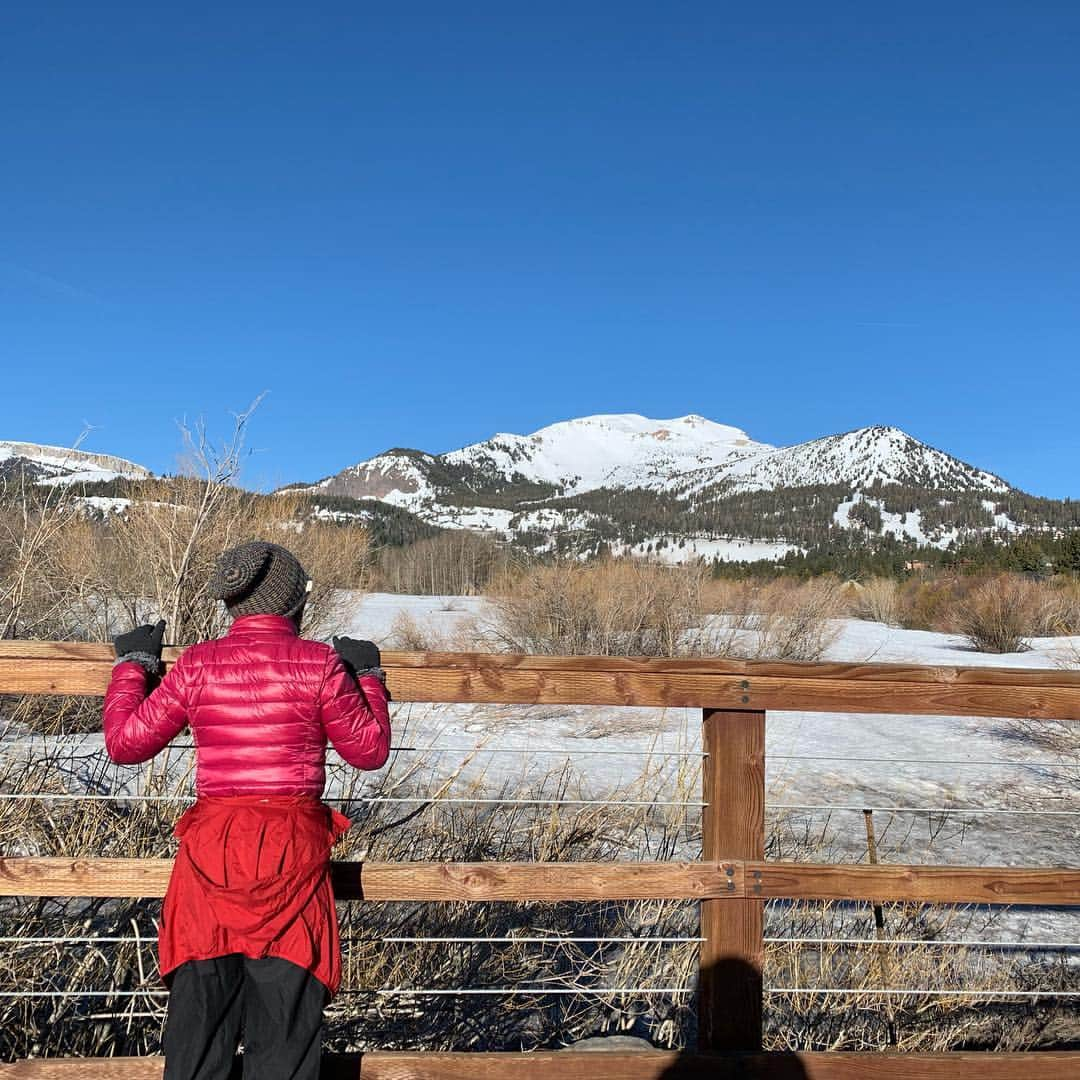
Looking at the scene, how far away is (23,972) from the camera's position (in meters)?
3.26

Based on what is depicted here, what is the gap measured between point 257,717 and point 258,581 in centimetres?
34

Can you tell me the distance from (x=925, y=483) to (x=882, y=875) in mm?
205265

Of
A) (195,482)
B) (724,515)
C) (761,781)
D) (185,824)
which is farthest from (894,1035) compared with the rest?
(724,515)

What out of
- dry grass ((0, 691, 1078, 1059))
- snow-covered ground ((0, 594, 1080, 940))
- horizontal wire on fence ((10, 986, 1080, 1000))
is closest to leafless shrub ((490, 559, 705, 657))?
snow-covered ground ((0, 594, 1080, 940))

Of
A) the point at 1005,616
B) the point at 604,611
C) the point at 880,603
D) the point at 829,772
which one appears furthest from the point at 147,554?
the point at 880,603

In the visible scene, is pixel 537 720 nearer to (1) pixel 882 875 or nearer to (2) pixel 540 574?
(2) pixel 540 574

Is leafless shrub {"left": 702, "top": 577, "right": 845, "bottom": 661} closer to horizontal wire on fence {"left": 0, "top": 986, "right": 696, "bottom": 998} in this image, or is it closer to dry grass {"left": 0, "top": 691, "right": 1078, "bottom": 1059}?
dry grass {"left": 0, "top": 691, "right": 1078, "bottom": 1059}

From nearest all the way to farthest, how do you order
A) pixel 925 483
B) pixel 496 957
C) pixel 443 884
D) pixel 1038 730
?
pixel 443 884
pixel 496 957
pixel 1038 730
pixel 925 483

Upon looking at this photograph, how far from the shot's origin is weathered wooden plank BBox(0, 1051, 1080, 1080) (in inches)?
90.4

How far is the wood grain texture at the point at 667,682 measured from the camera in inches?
96.5

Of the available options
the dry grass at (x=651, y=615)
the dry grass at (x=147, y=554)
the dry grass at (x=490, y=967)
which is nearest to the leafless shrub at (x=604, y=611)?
the dry grass at (x=651, y=615)

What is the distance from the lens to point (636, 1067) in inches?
94.1

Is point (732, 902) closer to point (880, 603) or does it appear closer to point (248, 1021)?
point (248, 1021)

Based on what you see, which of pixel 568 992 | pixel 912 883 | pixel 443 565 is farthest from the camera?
pixel 443 565
